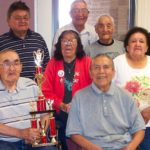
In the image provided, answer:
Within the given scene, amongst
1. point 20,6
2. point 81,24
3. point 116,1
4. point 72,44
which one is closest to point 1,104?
point 72,44

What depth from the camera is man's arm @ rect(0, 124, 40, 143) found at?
2.50m

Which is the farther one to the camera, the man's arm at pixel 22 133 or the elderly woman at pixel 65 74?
the elderly woman at pixel 65 74

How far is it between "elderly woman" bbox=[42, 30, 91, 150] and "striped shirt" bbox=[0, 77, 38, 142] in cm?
34

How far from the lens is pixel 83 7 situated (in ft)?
11.9

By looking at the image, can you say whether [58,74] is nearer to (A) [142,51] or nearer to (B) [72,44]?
(B) [72,44]

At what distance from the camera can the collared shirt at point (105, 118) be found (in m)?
2.54

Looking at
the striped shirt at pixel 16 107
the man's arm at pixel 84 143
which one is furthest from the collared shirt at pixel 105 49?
the man's arm at pixel 84 143

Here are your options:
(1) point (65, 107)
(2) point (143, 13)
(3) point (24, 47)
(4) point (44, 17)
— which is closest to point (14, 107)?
(1) point (65, 107)

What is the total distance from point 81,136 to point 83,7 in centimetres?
154

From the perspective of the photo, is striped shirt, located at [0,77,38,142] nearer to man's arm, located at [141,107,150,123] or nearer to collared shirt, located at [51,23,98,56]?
man's arm, located at [141,107,150,123]

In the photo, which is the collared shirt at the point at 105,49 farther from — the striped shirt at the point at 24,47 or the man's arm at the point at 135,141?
the man's arm at the point at 135,141

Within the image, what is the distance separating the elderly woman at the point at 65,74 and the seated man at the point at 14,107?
35 cm

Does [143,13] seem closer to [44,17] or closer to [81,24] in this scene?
[81,24]

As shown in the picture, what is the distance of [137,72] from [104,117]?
555 mm
